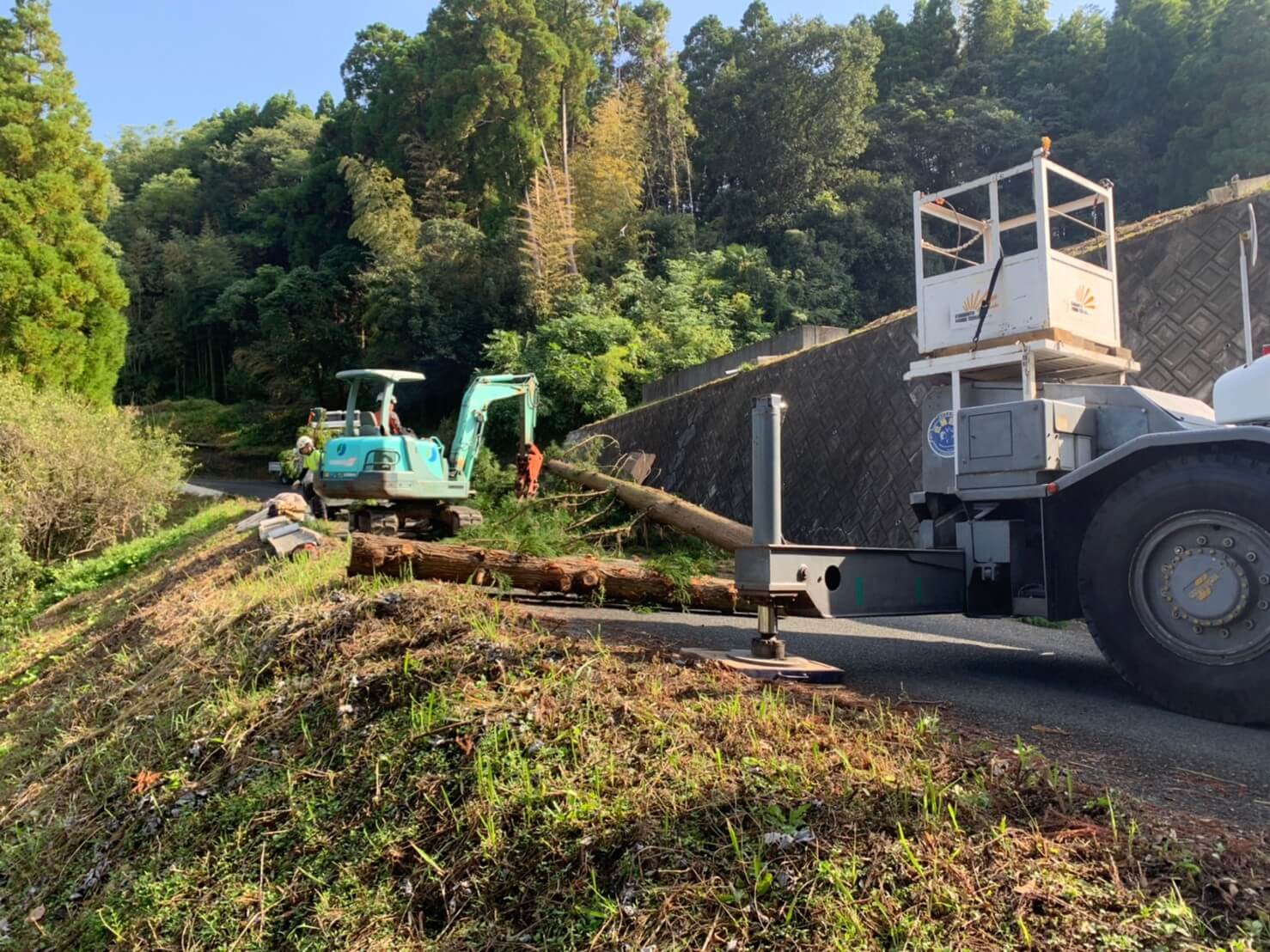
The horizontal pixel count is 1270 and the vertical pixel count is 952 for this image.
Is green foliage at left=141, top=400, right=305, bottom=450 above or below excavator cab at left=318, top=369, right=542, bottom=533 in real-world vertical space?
above

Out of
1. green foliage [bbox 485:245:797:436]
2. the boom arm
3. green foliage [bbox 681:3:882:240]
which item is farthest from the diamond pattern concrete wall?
green foliage [bbox 681:3:882:240]

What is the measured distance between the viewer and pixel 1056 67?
107ft

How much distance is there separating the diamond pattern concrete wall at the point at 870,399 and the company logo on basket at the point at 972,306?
6.71ft

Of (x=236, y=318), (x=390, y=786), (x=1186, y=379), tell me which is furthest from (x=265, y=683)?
(x=236, y=318)

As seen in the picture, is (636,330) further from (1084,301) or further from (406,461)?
(1084,301)

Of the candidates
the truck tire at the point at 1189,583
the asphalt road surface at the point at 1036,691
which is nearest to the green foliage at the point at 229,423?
the asphalt road surface at the point at 1036,691

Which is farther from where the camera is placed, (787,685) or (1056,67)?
(1056,67)

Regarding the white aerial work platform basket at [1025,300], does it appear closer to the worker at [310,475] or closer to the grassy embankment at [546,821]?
the grassy embankment at [546,821]

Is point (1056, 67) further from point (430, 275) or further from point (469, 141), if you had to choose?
point (430, 275)

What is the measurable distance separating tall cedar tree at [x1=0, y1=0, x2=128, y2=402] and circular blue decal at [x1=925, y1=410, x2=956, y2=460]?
71.5ft

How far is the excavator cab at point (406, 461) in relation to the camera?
461 inches

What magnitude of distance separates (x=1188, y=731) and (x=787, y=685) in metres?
1.73

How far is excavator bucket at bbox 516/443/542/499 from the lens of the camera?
12078 millimetres

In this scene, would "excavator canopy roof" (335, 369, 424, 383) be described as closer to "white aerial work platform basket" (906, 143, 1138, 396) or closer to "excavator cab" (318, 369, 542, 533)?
"excavator cab" (318, 369, 542, 533)
